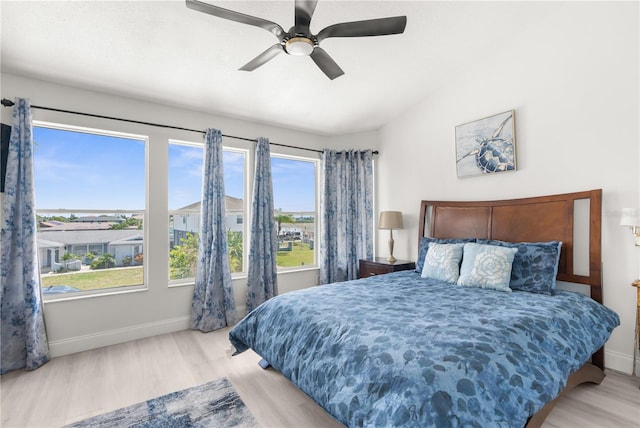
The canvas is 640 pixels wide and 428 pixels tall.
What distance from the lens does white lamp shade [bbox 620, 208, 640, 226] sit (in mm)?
2367

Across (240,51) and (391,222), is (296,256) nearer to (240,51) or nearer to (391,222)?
(391,222)

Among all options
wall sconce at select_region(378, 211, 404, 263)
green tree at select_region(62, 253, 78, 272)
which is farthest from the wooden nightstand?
green tree at select_region(62, 253, 78, 272)

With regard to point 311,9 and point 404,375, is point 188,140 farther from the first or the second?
point 404,375

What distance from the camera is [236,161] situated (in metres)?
4.26

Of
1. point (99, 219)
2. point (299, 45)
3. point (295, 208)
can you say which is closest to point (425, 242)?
point (295, 208)

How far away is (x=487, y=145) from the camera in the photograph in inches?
138

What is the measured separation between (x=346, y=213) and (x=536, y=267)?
8.35 feet

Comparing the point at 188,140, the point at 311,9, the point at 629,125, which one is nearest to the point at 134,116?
the point at 188,140

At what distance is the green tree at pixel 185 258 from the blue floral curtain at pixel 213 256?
8.6 inches

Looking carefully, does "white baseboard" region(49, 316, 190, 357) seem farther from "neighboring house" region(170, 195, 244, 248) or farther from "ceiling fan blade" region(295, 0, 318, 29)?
"ceiling fan blade" region(295, 0, 318, 29)

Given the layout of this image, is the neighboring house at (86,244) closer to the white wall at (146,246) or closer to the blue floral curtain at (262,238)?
the white wall at (146,246)

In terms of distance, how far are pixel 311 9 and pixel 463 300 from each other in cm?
224

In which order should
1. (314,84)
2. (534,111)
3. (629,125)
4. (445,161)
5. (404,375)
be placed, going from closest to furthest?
(404,375) → (629,125) → (534,111) → (314,84) → (445,161)

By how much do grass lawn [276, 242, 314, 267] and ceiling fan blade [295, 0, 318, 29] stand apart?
3.21m
